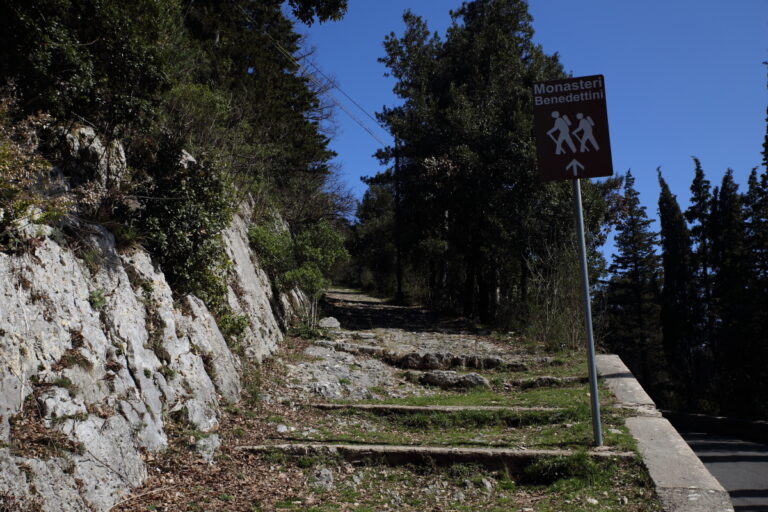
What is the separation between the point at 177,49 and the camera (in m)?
11.0

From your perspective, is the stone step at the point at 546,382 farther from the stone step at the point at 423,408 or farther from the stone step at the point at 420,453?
the stone step at the point at 420,453

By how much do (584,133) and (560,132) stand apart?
0.24 meters

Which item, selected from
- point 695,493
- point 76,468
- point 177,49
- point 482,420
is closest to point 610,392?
point 482,420

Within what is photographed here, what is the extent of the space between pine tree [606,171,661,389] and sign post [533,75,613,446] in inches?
1220

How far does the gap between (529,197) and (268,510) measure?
15.0m

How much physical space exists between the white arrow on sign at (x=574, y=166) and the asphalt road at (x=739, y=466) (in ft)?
19.2

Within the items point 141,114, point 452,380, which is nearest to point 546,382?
point 452,380

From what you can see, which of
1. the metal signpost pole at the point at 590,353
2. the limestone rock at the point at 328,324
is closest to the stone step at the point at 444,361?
the limestone rock at the point at 328,324

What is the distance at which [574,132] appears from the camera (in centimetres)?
562

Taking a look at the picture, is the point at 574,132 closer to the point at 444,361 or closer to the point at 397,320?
the point at 444,361

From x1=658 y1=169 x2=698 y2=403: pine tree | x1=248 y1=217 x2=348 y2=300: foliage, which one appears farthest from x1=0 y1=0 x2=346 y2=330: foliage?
x1=658 y1=169 x2=698 y2=403: pine tree

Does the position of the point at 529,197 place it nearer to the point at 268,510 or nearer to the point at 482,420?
the point at 482,420

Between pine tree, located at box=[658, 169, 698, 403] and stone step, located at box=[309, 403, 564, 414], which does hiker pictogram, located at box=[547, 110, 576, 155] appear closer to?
stone step, located at box=[309, 403, 564, 414]

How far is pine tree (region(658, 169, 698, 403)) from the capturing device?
28859 mm
